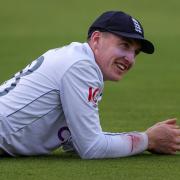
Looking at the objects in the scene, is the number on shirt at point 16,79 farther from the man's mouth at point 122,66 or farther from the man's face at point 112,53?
the man's mouth at point 122,66

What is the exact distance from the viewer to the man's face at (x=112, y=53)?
600 cm

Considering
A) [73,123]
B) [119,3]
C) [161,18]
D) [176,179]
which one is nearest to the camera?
[176,179]

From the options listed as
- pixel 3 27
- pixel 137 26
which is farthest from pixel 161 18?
pixel 137 26

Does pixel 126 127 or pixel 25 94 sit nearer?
pixel 25 94

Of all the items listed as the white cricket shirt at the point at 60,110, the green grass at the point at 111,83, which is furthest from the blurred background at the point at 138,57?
the white cricket shirt at the point at 60,110

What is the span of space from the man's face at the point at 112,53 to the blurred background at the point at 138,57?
6.06 ft

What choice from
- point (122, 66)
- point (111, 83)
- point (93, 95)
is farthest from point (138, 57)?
point (93, 95)

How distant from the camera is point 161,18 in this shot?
76.9ft

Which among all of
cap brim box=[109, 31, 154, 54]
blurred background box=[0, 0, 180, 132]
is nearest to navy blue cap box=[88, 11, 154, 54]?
cap brim box=[109, 31, 154, 54]

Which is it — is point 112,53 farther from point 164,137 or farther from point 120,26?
point 164,137

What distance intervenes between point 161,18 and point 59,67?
1769 cm

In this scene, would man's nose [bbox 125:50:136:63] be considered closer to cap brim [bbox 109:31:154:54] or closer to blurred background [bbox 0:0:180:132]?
cap brim [bbox 109:31:154:54]

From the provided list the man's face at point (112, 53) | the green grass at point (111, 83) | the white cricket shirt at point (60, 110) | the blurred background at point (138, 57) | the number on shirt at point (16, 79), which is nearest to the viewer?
the green grass at point (111, 83)

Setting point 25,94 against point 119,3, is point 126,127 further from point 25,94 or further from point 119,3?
point 119,3
